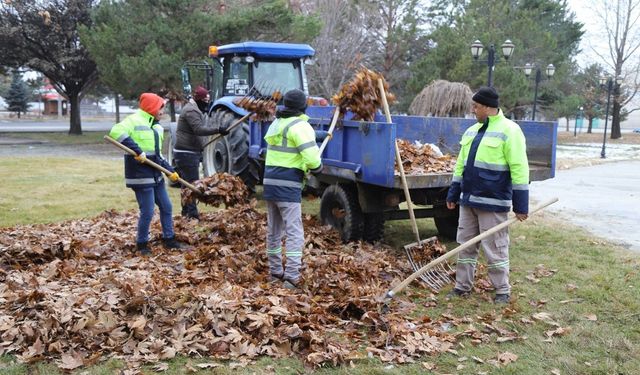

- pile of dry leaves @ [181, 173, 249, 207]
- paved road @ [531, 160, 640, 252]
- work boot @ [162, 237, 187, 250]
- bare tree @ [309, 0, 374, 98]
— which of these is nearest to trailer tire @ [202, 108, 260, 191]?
pile of dry leaves @ [181, 173, 249, 207]

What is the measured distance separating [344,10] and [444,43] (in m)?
4.82

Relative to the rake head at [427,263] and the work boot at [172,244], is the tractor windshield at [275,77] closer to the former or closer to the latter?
the work boot at [172,244]

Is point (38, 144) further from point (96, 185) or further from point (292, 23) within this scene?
point (96, 185)

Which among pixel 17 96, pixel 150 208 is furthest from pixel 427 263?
pixel 17 96

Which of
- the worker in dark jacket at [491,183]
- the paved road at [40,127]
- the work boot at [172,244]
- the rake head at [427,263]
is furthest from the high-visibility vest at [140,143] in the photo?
the paved road at [40,127]

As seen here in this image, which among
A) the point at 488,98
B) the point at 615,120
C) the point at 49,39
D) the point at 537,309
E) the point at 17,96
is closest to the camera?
the point at 488,98

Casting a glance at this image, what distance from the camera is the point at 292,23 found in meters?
22.0

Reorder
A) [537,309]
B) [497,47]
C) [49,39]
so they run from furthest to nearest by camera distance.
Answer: [497,47] < [49,39] < [537,309]

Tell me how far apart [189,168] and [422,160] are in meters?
3.13

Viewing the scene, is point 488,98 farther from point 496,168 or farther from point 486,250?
point 486,250

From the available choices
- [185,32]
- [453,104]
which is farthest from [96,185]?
[453,104]

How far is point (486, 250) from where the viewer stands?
537cm

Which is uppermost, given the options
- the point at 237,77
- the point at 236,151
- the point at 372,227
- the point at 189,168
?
the point at 237,77

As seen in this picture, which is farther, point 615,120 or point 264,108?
point 615,120
